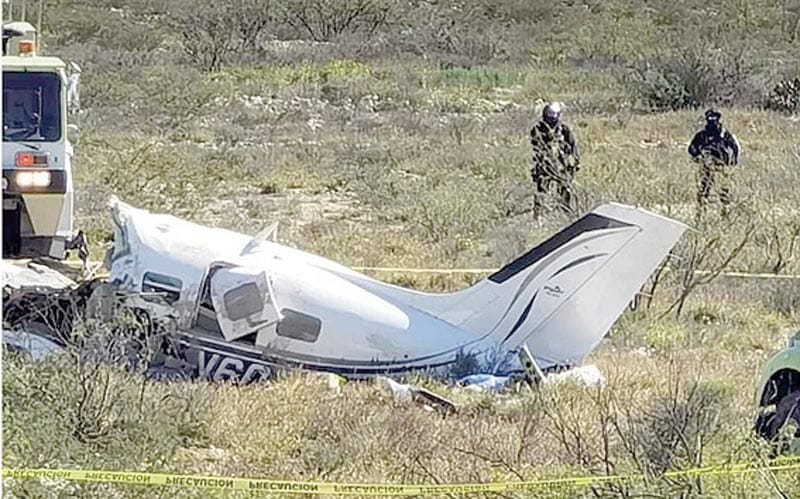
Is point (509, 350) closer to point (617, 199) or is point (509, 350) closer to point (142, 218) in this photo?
point (142, 218)

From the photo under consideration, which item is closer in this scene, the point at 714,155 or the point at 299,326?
the point at 299,326

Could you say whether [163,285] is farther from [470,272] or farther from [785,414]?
[470,272]

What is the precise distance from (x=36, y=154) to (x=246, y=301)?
3465 mm

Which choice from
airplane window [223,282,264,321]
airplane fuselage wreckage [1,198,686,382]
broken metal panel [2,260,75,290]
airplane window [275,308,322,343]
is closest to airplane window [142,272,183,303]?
airplane fuselage wreckage [1,198,686,382]

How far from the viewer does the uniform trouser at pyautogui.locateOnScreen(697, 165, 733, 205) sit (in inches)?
542

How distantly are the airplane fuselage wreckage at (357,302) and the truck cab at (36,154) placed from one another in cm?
202

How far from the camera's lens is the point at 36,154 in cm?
1060

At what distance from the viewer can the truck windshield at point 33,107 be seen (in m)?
10.6

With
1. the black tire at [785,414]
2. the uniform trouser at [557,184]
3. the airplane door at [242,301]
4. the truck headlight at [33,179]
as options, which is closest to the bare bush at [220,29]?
the uniform trouser at [557,184]

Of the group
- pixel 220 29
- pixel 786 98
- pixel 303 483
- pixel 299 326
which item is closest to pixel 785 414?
pixel 303 483

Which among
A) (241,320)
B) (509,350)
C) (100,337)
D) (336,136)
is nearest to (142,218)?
(241,320)

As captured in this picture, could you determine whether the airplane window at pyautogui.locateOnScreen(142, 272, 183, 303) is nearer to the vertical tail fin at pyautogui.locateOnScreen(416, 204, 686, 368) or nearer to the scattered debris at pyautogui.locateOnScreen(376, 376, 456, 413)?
the scattered debris at pyautogui.locateOnScreen(376, 376, 456, 413)

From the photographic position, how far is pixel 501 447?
22.1 feet

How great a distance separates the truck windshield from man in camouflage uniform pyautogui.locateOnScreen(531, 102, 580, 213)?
199 inches
